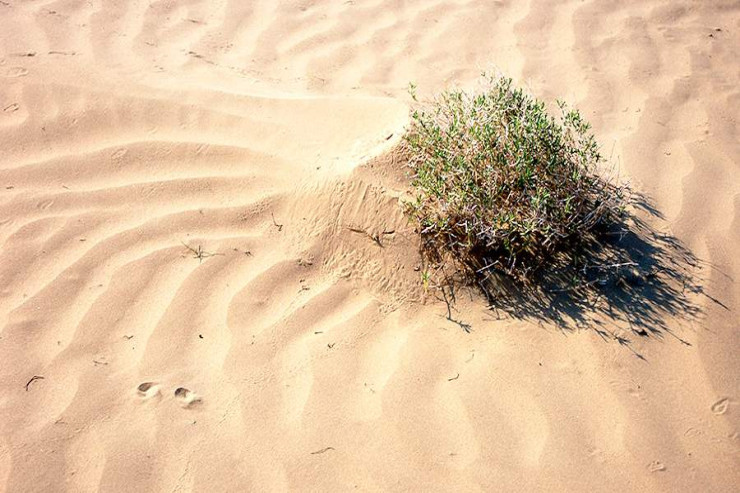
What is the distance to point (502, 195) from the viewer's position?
2.85 meters

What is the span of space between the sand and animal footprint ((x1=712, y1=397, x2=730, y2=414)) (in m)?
0.02

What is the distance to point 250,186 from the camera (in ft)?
10.4

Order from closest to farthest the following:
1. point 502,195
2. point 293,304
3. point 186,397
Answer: point 186,397 < point 293,304 < point 502,195

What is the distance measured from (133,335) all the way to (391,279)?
114 centimetres

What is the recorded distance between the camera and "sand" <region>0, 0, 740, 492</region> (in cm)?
226

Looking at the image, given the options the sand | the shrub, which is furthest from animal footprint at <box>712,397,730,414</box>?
the shrub

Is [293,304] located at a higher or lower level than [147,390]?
higher

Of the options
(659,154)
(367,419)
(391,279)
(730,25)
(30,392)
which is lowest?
(30,392)

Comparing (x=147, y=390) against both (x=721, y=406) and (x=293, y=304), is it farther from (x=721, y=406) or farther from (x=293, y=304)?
(x=721, y=406)

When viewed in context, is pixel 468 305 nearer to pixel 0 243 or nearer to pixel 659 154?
pixel 659 154

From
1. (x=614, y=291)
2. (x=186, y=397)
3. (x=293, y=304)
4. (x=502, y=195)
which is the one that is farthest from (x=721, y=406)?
(x=186, y=397)

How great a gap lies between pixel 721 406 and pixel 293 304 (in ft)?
5.92

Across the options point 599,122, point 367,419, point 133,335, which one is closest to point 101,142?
point 133,335

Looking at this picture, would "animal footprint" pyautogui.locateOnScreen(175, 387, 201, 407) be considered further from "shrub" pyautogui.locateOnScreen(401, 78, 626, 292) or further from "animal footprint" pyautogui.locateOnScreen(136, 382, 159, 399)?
"shrub" pyautogui.locateOnScreen(401, 78, 626, 292)
